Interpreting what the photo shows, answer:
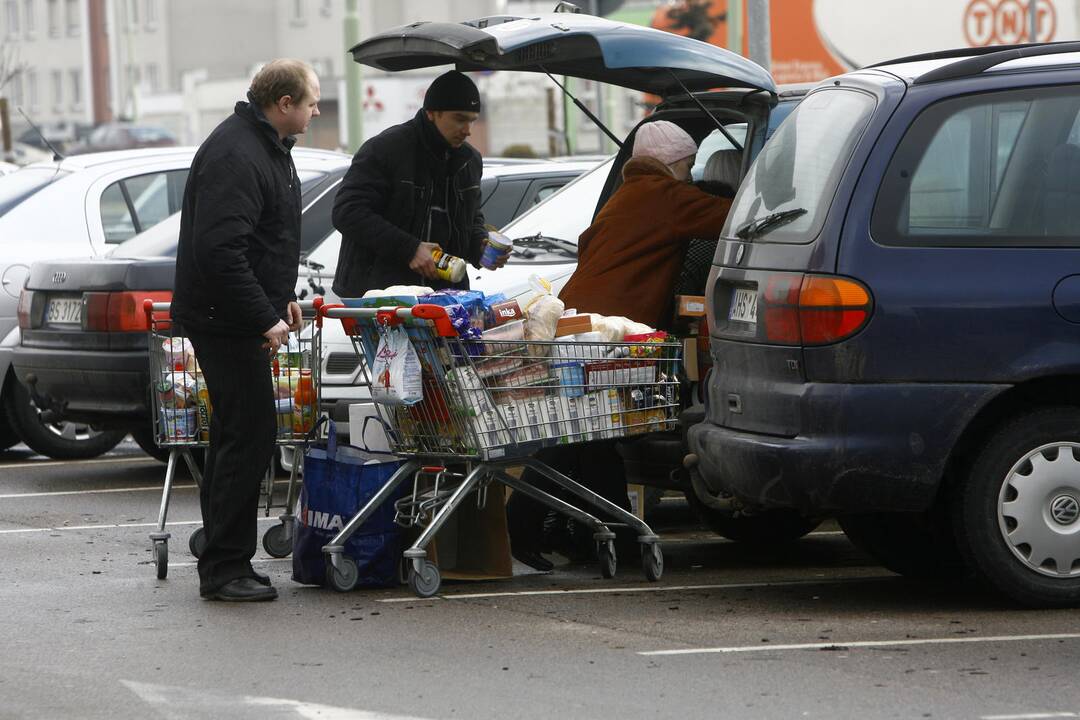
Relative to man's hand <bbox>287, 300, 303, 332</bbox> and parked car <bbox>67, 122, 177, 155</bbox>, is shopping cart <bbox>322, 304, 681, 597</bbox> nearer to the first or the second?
man's hand <bbox>287, 300, 303, 332</bbox>

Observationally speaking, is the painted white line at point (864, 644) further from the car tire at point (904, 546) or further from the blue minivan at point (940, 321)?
the car tire at point (904, 546)

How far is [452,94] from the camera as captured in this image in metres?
8.13

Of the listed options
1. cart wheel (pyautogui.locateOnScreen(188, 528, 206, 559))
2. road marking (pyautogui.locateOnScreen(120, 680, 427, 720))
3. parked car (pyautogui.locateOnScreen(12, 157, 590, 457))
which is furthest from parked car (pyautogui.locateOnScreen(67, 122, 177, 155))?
road marking (pyautogui.locateOnScreen(120, 680, 427, 720))

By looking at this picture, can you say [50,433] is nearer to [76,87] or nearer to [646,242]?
[646,242]

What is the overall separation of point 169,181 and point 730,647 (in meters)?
6.96

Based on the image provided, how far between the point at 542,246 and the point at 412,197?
1458 mm

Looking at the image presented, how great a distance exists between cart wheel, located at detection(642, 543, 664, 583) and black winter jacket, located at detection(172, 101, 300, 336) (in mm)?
1649

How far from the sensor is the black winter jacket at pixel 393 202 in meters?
8.13

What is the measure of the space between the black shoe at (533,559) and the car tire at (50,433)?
4903mm

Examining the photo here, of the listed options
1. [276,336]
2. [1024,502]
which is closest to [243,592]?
[276,336]

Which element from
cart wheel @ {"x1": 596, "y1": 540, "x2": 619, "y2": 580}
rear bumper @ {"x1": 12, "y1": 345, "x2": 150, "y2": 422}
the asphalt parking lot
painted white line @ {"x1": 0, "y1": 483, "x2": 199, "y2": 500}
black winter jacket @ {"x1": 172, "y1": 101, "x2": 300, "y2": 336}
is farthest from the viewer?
painted white line @ {"x1": 0, "y1": 483, "x2": 199, "y2": 500}

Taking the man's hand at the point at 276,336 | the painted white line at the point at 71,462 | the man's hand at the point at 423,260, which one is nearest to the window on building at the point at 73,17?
the painted white line at the point at 71,462

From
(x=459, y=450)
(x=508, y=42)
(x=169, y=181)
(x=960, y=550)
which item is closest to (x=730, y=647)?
(x=960, y=550)

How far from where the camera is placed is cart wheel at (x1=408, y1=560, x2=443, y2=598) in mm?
6988
